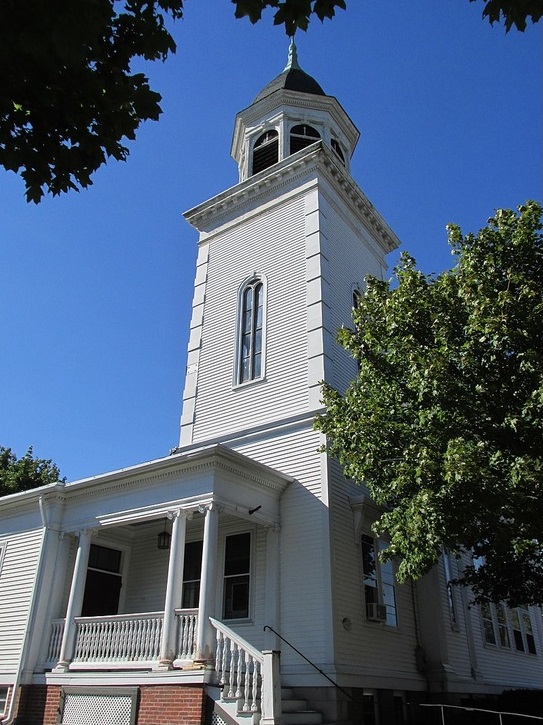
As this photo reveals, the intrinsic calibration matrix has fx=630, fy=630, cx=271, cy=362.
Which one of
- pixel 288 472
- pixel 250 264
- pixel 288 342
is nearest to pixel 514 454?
pixel 288 472

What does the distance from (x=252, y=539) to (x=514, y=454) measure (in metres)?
6.41

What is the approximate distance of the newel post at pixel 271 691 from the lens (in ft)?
31.8

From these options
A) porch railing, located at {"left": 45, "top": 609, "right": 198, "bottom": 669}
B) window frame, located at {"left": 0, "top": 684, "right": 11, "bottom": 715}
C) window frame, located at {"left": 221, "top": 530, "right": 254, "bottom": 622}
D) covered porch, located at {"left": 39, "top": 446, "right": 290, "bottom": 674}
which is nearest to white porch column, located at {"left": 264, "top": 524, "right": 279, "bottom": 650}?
covered porch, located at {"left": 39, "top": 446, "right": 290, "bottom": 674}

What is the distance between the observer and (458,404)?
10438mm

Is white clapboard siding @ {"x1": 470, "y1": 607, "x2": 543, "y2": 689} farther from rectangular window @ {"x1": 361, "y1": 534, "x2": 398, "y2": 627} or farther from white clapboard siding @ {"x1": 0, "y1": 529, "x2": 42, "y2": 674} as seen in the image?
white clapboard siding @ {"x1": 0, "y1": 529, "x2": 42, "y2": 674}

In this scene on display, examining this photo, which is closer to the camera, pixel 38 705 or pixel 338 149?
pixel 38 705

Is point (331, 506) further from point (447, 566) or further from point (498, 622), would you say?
point (498, 622)

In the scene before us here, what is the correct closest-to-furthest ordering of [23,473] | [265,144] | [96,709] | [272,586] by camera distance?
[96,709] → [272,586] → [265,144] → [23,473]

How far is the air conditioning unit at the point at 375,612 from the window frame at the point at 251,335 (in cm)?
631

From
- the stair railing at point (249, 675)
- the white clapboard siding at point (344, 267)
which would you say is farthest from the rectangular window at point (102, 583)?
the white clapboard siding at point (344, 267)

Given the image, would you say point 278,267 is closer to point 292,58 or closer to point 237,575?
point 237,575

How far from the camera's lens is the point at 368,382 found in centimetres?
1265

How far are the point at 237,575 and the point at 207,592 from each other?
2.60 m

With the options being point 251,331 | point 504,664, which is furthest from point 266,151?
point 504,664
